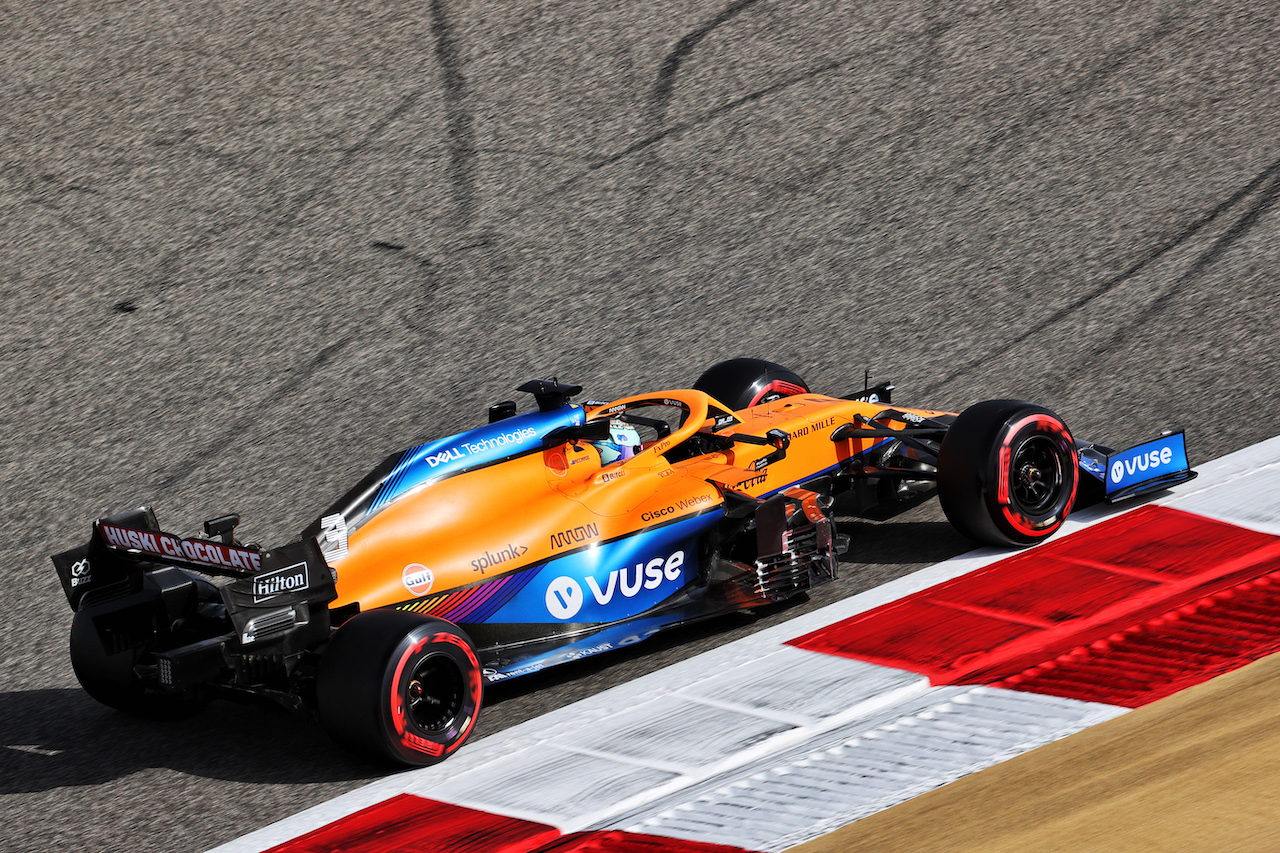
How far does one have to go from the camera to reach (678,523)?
657cm

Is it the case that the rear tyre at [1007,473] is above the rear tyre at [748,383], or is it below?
below

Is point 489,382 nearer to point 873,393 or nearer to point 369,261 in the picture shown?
point 369,261

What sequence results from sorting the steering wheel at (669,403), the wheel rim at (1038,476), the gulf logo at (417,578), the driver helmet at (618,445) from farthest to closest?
1. the wheel rim at (1038,476)
2. the steering wheel at (669,403)
3. the driver helmet at (618,445)
4. the gulf logo at (417,578)

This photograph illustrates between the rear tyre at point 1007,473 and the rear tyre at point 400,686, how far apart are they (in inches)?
104

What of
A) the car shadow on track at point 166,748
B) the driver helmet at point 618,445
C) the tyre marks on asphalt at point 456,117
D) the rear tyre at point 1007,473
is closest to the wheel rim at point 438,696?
the car shadow on track at point 166,748

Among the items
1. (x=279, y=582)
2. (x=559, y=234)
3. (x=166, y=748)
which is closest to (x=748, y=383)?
(x=279, y=582)

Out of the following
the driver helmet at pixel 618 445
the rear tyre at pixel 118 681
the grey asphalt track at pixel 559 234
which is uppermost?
the grey asphalt track at pixel 559 234

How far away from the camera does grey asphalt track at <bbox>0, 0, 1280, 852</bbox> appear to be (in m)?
9.17

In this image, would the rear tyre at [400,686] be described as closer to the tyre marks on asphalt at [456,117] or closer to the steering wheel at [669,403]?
the steering wheel at [669,403]

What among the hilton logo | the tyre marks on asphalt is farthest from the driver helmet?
the tyre marks on asphalt

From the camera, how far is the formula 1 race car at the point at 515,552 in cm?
556

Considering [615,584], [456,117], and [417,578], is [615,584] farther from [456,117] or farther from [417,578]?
[456,117]

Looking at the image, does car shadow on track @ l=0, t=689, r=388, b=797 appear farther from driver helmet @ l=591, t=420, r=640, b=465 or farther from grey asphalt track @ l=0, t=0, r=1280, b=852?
driver helmet @ l=591, t=420, r=640, b=465

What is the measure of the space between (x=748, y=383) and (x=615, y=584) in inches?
90.9
